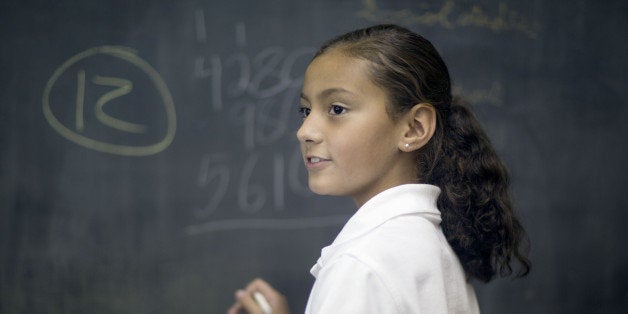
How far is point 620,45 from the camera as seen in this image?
2242 millimetres

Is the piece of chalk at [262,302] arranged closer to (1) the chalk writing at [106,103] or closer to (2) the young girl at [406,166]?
(2) the young girl at [406,166]

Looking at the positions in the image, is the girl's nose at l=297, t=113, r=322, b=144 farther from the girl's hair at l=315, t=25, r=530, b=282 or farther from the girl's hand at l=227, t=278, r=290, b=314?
the girl's hand at l=227, t=278, r=290, b=314

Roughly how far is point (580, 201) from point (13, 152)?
1.98 meters

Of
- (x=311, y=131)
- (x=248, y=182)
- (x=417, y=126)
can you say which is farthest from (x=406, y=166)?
(x=248, y=182)

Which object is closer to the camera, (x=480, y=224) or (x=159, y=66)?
(x=480, y=224)

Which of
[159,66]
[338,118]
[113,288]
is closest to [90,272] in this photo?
[113,288]

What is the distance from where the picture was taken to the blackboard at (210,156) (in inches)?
84.8

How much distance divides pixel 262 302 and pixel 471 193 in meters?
0.39

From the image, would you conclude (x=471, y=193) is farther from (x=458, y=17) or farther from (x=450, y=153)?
(x=458, y=17)

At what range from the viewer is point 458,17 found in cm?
222

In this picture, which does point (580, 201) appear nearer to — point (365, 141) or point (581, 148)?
point (581, 148)

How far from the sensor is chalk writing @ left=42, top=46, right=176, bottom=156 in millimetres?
2156

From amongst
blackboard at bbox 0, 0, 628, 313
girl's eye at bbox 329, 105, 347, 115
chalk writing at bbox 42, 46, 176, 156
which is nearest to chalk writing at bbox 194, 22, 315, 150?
blackboard at bbox 0, 0, 628, 313

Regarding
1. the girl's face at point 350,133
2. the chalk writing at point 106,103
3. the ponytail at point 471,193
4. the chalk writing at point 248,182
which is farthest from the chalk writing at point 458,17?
the girl's face at point 350,133
